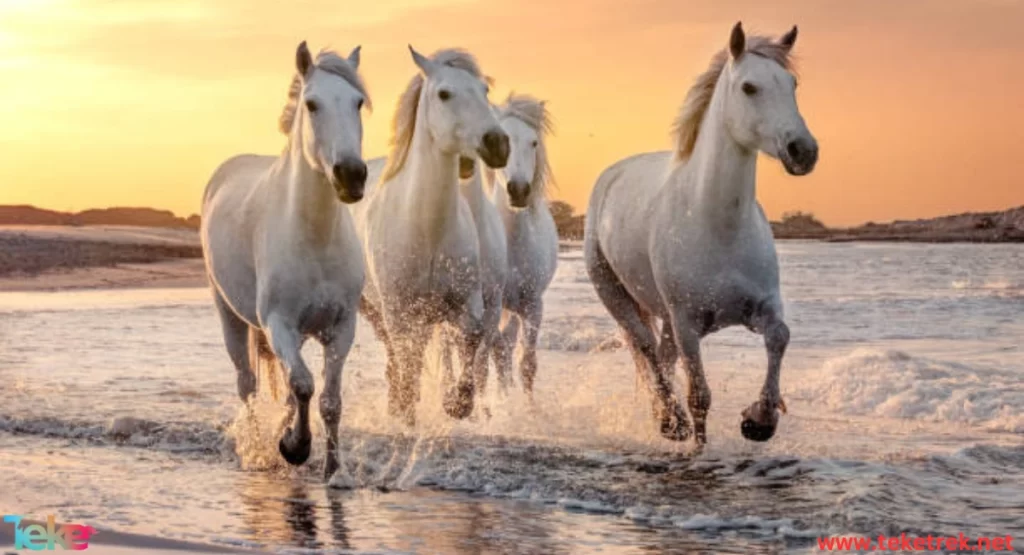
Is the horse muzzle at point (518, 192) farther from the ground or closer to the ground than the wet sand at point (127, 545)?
farther from the ground

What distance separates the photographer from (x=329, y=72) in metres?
7.55

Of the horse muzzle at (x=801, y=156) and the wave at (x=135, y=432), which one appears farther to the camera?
the wave at (x=135, y=432)

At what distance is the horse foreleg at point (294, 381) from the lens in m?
7.42

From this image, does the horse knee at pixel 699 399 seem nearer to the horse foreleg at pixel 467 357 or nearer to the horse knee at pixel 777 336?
the horse knee at pixel 777 336

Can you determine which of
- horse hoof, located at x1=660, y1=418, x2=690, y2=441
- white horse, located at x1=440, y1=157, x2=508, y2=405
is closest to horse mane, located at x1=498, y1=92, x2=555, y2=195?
white horse, located at x1=440, y1=157, x2=508, y2=405

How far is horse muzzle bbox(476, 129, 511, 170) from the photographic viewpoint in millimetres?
8133

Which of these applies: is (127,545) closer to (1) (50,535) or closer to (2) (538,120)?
(1) (50,535)

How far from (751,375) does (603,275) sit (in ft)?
15.5

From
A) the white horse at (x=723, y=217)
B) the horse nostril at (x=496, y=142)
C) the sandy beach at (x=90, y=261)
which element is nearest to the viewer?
the white horse at (x=723, y=217)

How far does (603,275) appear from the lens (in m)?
9.99

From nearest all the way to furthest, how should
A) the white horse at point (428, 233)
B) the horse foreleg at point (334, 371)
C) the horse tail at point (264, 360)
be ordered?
the horse foreleg at point (334, 371)
the white horse at point (428, 233)
the horse tail at point (264, 360)

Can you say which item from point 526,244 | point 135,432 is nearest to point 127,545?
point 135,432

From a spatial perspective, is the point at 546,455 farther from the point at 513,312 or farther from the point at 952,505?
the point at 513,312

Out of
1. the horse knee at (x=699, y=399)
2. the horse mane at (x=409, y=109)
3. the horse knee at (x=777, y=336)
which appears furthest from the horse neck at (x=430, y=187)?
the horse knee at (x=777, y=336)
